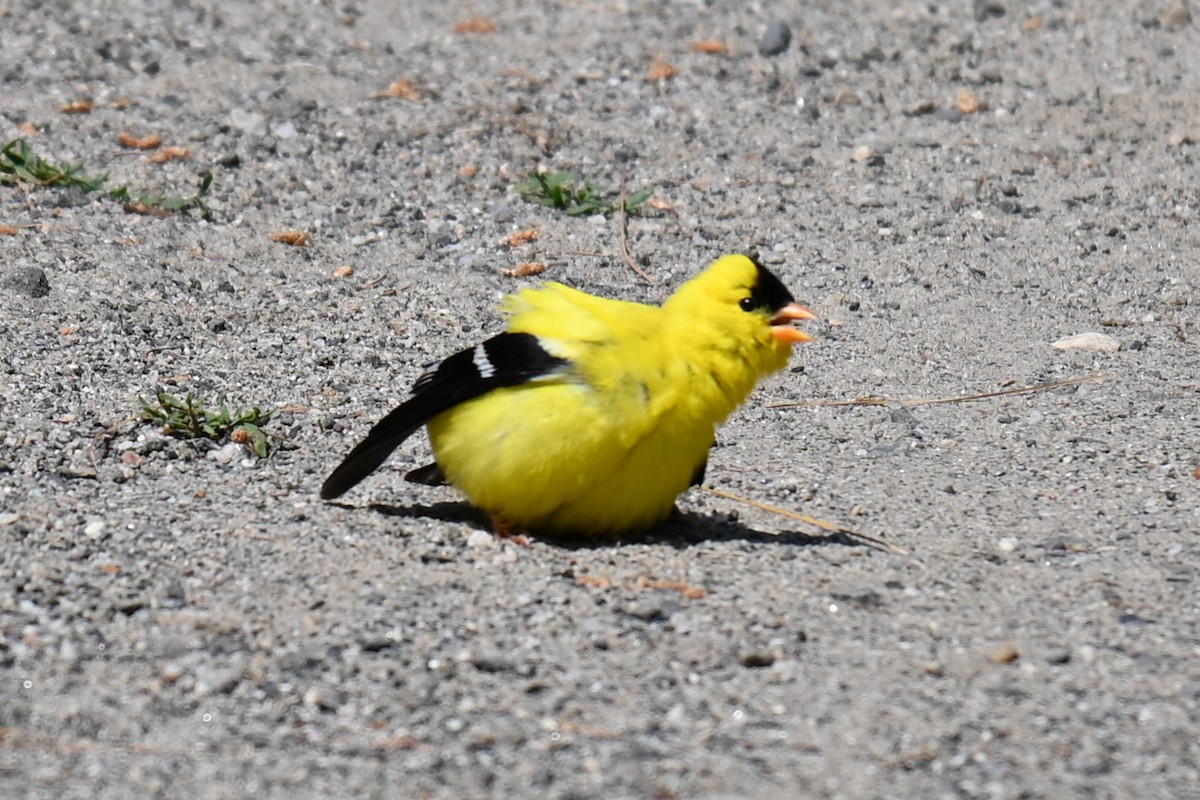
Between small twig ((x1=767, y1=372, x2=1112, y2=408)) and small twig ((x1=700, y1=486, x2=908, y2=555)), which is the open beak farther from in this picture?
small twig ((x1=767, y1=372, x2=1112, y2=408))

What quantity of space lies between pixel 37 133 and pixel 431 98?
6.97 ft

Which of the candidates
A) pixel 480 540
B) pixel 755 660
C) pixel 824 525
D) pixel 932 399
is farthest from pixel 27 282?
pixel 755 660

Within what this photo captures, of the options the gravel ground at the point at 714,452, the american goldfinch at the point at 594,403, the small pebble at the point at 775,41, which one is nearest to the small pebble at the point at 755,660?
the gravel ground at the point at 714,452

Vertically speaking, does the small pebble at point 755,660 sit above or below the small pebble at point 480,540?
below

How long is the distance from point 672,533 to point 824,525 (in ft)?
1.56

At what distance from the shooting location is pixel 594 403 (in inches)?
173

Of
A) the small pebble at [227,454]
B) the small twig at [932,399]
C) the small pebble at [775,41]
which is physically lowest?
the small twig at [932,399]

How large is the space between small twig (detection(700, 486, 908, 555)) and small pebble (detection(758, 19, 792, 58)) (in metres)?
5.03

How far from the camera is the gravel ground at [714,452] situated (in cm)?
362

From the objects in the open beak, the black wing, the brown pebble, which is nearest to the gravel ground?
the brown pebble

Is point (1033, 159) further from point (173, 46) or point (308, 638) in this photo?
point (308, 638)

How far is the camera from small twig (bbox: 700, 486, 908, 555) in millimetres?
4746

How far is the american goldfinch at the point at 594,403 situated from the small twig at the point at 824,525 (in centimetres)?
41

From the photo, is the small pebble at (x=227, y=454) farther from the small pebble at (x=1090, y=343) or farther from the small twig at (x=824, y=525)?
the small pebble at (x=1090, y=343)
